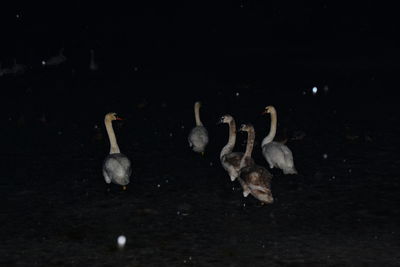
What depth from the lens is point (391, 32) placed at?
44.3 meters

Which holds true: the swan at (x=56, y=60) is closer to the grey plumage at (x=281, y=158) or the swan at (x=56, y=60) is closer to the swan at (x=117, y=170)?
the swan at (x=117, y=170)

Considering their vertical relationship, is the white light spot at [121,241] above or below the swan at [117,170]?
below

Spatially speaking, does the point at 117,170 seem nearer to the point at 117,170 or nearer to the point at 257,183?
the point at 117,170

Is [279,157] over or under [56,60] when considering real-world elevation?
under

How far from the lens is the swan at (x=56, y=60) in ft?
119

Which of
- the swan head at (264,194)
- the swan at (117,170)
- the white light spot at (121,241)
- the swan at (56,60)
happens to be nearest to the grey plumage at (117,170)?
the swan at (117,170)

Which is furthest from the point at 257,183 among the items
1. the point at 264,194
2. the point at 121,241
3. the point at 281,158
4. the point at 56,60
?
the point at 56,60

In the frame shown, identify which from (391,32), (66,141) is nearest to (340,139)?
(66,141)

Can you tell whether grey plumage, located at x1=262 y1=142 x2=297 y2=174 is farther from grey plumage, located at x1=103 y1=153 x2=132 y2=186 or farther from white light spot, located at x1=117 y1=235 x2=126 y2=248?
white light spot, located at x1=117 y1=235 x2=126 y2=248

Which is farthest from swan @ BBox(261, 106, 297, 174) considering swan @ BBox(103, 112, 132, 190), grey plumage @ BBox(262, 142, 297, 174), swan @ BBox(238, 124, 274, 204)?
swan @ BBox(103, 112, 132, 190)

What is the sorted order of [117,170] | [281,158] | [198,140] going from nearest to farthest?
1. [117,170]
2. [281,158]
3. [198,140]

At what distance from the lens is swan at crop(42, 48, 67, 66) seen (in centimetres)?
3637

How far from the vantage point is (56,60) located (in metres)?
36.8

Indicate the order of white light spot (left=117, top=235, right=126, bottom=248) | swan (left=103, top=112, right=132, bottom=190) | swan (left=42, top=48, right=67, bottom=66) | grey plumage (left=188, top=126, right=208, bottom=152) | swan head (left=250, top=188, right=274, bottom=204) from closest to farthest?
white light spot (left=117, top=235, right=126, bottom=248)
swan head (left=250, top=188, right=274, bottom=204)
swan (left=103, top=112, right=132, bottom=190)
grey plumage (left=188, top=126, right=208, bottom=152)
swan (left=42, top=48, right=67, bottom=66)
